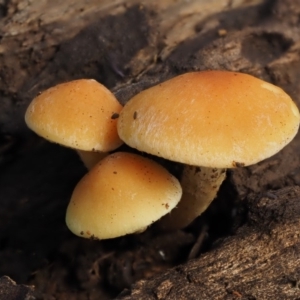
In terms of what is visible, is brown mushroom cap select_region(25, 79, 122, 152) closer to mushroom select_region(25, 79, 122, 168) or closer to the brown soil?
mushroom select_region(25, 79, 122, 168)

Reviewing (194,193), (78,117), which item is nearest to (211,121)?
(78,117)

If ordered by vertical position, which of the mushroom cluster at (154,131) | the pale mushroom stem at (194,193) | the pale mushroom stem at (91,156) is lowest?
the pale mushroom stem at (194,193)

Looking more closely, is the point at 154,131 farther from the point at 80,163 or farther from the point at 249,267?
the point at 80,163

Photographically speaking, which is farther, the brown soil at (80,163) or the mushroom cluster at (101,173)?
the brown soil at (80,163)

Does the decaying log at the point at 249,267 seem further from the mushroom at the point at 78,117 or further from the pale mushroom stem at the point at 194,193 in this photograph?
the mushroom at the point at 78,117

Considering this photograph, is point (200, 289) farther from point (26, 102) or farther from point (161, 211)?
point (26, 102)

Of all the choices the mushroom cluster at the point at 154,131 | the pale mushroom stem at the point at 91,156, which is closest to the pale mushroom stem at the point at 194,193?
the mushroom cluster at the point at 154,131
